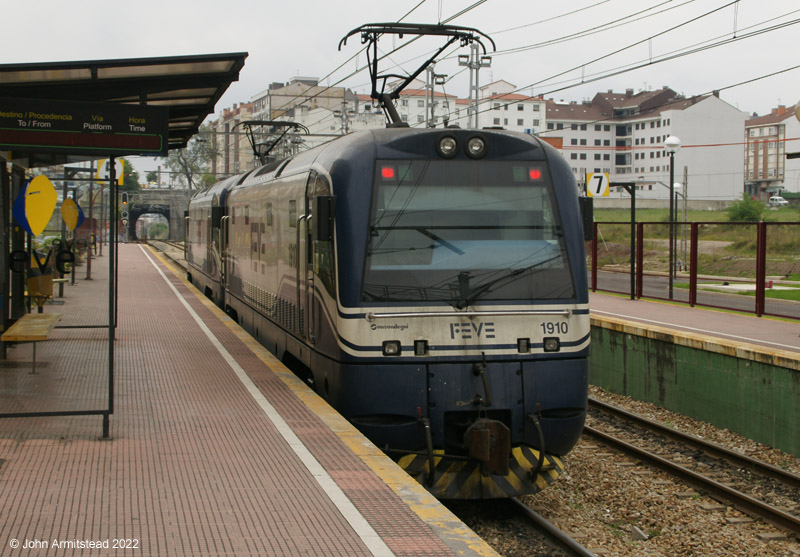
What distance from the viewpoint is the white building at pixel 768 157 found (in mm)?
118125

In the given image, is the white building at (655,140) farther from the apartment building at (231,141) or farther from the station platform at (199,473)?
the station platform at (199,473)

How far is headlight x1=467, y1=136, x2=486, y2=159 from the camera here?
320 inches

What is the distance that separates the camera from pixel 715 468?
10.2 meters

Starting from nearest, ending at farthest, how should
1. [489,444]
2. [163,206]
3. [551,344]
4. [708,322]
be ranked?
[489,444] < [551,344] < [708,322] < [163,206]

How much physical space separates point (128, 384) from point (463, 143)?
4.68 m

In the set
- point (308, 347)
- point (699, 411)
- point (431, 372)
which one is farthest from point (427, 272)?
point (699, 411)

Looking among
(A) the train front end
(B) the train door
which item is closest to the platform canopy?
(B) the train door

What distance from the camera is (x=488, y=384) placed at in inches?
300

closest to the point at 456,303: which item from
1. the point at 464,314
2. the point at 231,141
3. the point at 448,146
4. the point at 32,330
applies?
the point at 464,314

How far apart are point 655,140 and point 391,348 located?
3796 inches

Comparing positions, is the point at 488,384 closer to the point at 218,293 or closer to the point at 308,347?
the point at 308,347

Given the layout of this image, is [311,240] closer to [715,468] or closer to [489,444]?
[489,444]

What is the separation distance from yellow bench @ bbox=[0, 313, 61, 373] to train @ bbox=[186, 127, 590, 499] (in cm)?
363

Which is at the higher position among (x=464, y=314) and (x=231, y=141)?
(x=231, y=141)
